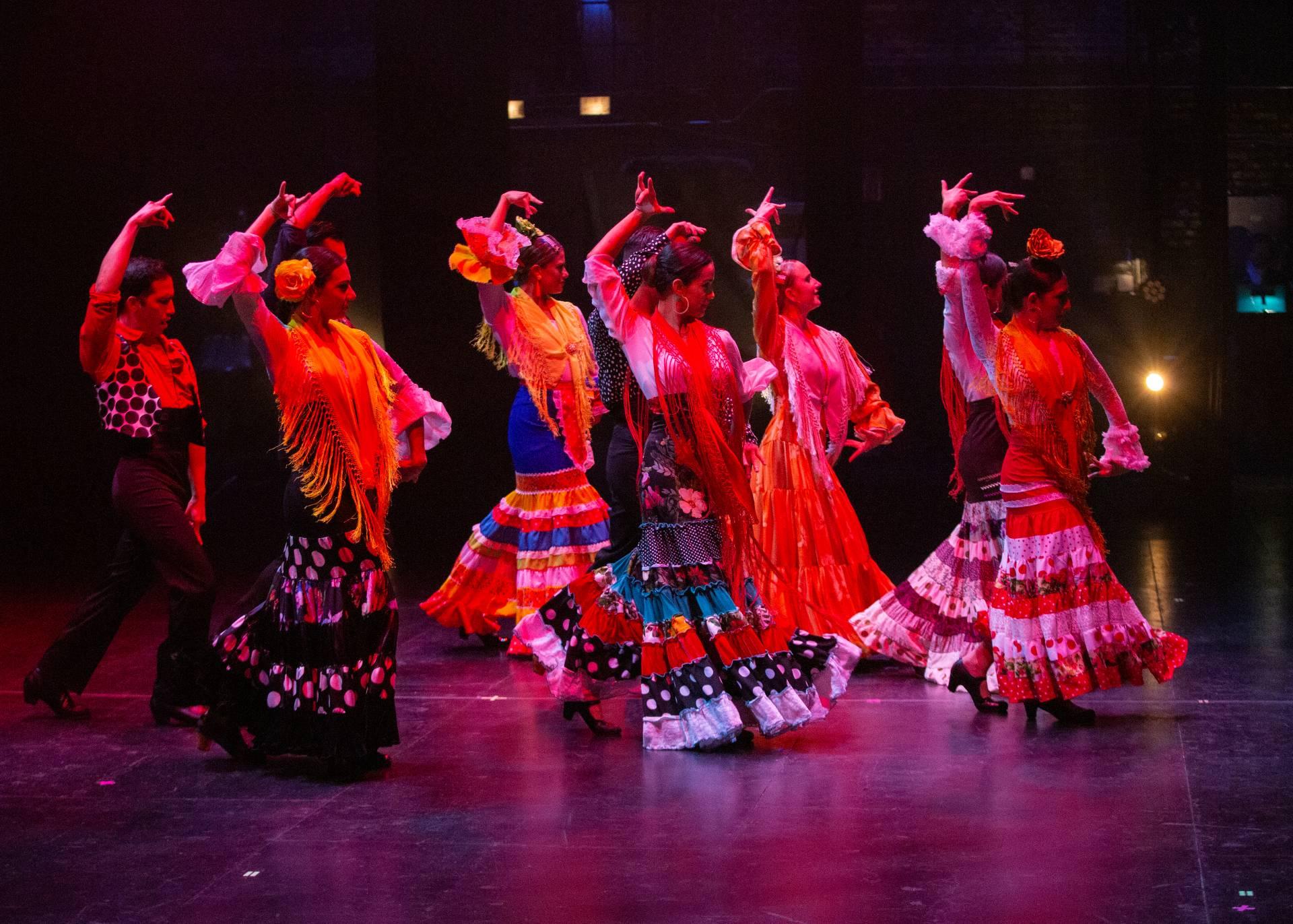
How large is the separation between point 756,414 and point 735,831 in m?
6.37

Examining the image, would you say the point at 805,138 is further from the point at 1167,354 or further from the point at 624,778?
the point at 624,778

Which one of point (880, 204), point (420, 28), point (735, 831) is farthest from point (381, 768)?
point (880, 204)

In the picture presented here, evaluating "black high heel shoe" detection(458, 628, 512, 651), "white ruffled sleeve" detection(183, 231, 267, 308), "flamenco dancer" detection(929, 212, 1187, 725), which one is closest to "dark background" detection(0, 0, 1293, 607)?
"black high heel shoe" detection(458, 628, 512, 651)

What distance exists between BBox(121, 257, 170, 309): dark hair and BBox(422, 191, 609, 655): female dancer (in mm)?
1189

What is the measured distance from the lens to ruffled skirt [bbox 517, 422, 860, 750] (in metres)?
4.39

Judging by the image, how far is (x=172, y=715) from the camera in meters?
4.95

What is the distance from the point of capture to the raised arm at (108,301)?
4539 mm

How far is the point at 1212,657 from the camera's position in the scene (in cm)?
556

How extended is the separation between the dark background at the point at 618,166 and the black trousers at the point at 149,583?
11.2 ft

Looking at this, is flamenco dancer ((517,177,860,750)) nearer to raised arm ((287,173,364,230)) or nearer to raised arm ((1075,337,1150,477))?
raised arm ((287,173,364,230))

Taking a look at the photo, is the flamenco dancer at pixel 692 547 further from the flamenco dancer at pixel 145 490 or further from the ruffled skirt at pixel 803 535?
the flamenco dancer at pixel 145 490

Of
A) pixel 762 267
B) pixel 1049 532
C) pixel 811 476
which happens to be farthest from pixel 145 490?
pixel 1049 532

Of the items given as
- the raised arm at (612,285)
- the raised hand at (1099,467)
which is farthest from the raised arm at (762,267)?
the raised hand at (1099,467)

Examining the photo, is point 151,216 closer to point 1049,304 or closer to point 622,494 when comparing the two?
point 622,494
